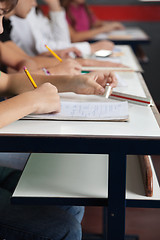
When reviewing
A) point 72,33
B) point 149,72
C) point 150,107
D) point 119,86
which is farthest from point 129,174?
point 149,72

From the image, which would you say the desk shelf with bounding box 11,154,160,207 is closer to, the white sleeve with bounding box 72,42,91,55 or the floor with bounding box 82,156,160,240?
the floor with bounding box 82,156,160,240

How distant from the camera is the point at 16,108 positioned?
105 cm

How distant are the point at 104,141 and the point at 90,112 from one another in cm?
20

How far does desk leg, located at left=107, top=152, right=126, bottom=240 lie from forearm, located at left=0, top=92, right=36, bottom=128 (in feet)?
0.86

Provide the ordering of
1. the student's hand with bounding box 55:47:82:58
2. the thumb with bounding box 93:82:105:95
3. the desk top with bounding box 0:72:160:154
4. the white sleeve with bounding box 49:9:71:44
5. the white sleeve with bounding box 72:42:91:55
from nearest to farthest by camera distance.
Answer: the desk top with bounding box 0:72:160:154 < the thumb with bounding box 93:82:105:95 < the student's hand with bounding box 55:47:82:58 < the white sleeve with bounding box 72:42:91:55 < the white sleeve with bounding box 49:9:71:44

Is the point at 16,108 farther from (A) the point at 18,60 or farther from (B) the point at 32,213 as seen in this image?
(A) the point at 18,60

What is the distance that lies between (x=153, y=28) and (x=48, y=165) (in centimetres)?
342

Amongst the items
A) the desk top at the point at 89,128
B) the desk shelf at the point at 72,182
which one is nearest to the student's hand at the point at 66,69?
the desk shelf at the point at 72,182

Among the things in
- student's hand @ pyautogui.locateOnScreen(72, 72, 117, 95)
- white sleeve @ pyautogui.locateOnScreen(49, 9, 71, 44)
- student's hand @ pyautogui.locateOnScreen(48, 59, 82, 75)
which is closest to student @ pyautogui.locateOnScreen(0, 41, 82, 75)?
student's hand @ pyautogui.locateOnScreen(48, 59, 82, 75)

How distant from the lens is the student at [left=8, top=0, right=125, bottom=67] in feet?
Result: 7.59

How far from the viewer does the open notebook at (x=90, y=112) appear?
1122 mm

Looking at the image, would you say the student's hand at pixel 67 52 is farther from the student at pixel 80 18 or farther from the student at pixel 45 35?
the student at pixel 80 18

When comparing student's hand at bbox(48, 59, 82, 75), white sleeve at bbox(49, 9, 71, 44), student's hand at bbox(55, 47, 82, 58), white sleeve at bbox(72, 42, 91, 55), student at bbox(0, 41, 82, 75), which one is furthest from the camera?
white sleeve at bbox(49, 9, 71, 44)

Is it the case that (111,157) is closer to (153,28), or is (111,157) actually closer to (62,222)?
(62,222)
